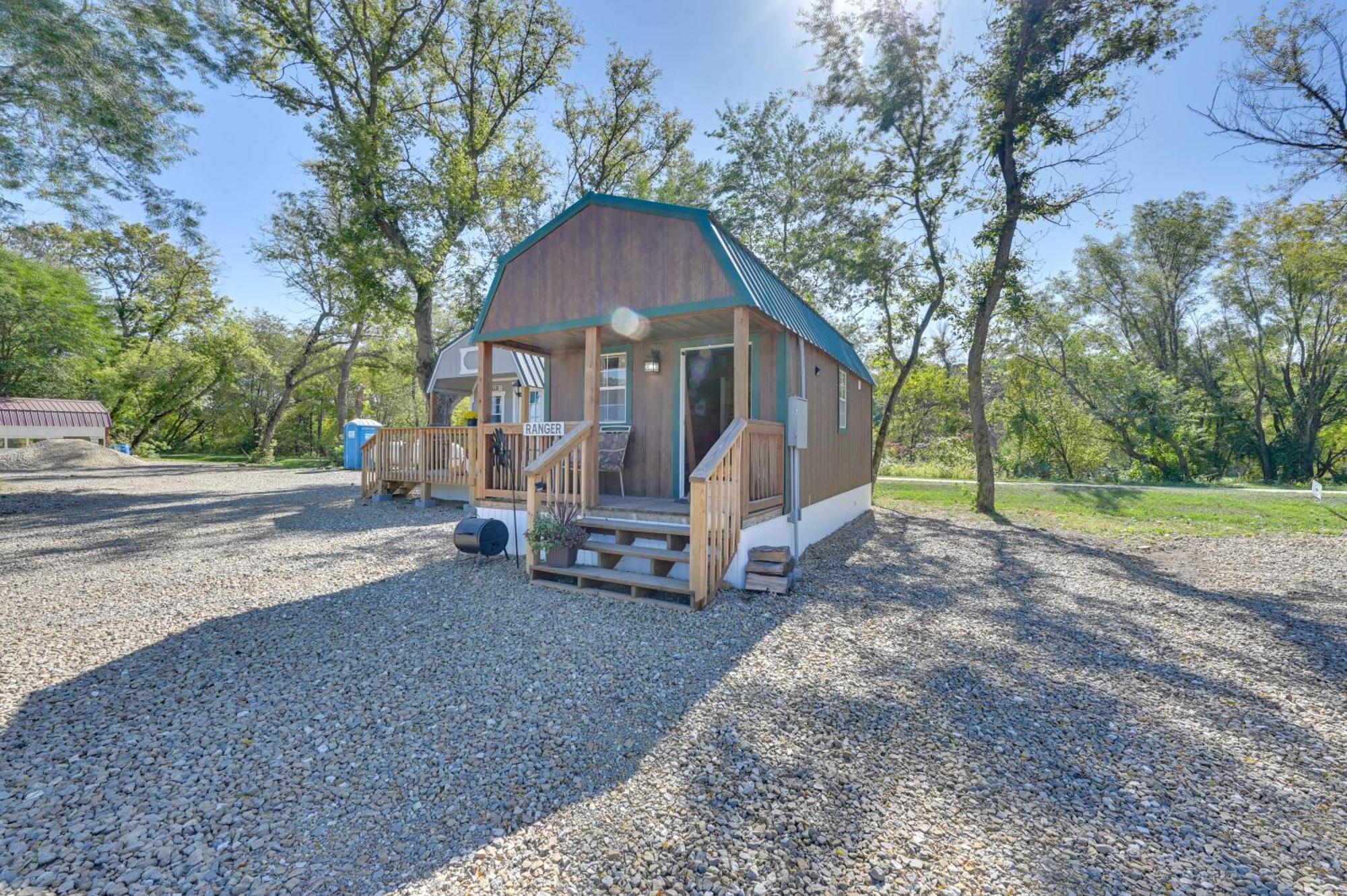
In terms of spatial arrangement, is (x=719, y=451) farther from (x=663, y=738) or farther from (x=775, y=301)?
(x=663, y=738)

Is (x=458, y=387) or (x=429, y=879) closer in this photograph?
(x=429, y=879)

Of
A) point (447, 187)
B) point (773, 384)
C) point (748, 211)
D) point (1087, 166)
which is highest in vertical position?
point (748, 211)

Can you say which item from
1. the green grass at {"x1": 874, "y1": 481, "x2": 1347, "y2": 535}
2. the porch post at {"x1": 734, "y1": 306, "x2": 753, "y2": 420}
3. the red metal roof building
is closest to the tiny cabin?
the porch post at {"x1": 734, "y1": 306, "x2": 753, "y2": 420}

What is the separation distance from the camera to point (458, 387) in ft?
49.6

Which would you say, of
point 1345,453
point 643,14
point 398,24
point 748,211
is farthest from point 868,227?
point 1345,453

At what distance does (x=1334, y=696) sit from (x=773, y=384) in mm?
4951

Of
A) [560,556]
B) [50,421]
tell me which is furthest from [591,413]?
[50,421]

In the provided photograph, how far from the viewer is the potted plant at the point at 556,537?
5.35 meters

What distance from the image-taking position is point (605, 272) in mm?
6090

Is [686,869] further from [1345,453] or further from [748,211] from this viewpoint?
[1345,453]

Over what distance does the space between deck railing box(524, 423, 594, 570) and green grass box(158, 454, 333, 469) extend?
20892 millimetres

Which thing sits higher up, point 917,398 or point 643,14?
point 643,14

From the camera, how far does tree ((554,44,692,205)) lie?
52.2 ft

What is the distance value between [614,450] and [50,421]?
25870 mm
